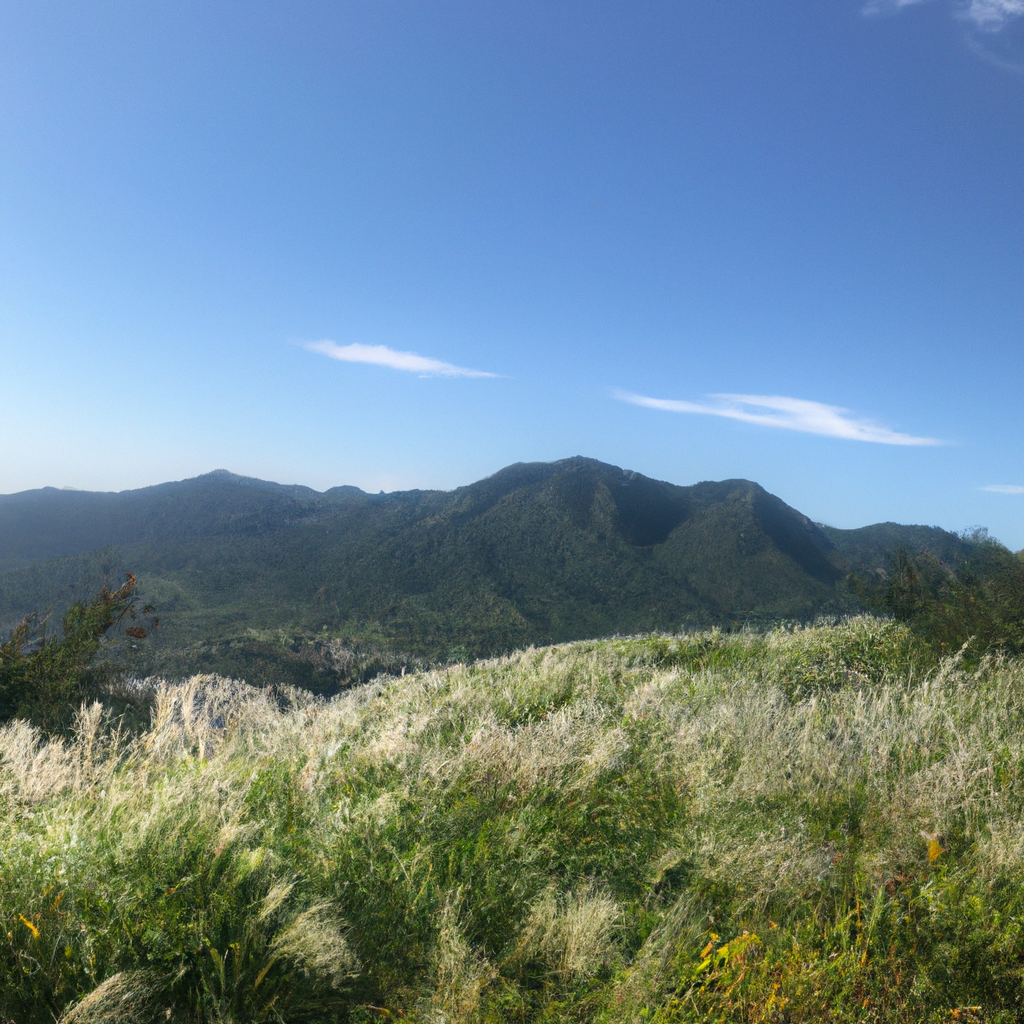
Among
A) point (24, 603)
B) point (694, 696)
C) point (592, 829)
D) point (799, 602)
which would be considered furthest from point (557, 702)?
point (24, 603)

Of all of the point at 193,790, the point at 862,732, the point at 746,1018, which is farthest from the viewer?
the point at 862,732

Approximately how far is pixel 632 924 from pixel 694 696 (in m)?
3.39

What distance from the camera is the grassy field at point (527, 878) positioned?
2176 mm

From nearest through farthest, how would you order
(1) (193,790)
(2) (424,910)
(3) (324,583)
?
(2) (424,910) → (1) (193,790) → (3) (324,583)

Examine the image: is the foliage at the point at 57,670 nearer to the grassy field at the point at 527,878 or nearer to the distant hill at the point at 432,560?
the grassy field at the point at 527,878

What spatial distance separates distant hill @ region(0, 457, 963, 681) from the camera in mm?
30672

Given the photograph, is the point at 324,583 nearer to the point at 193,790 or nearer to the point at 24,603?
the point at 24,603

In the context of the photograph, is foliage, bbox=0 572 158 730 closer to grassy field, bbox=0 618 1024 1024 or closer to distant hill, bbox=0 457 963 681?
grassy field, bbox=0 618 1024 1024

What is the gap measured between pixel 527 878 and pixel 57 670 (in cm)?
774

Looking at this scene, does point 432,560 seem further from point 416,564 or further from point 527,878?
point 527,878

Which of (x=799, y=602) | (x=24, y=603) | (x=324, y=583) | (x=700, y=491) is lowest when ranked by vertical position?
(x=24, y=603)

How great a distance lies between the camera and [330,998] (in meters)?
2.27

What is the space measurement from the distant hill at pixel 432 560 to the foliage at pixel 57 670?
42.5 ft

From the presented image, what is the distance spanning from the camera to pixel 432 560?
41.1 meters
